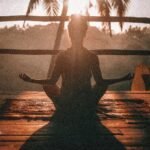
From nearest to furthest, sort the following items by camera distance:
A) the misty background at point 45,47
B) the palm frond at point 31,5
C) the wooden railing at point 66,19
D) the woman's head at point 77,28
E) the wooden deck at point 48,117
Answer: the wooden deck at point 48,117, the woman's head at point 77,28, the wooden railing at point 66,19, the palm frond at point 31,5, the misty background at point 45,47

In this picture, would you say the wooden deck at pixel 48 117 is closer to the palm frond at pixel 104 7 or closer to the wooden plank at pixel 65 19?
the wooden plank at pixel 65 19

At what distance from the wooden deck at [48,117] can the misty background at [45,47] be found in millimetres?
21915

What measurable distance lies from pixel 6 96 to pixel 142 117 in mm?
2342

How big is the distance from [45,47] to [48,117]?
3037cm

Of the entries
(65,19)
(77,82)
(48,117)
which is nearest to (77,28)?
(77,82)

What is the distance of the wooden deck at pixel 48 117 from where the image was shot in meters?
2.91

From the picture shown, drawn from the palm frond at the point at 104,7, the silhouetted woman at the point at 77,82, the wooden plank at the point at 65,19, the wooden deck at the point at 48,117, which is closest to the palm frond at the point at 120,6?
the palm frond at the point at 104,7

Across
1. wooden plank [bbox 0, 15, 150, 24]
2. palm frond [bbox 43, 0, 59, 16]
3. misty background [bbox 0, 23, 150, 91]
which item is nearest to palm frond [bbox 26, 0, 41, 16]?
palm frond [bbox 43, 0, 59, 16]

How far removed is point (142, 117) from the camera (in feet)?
12.6

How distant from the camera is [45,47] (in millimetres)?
33844

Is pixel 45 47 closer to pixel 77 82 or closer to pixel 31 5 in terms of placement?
pixel 31 5

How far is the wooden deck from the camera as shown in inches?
115

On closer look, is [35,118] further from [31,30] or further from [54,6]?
[31,30]

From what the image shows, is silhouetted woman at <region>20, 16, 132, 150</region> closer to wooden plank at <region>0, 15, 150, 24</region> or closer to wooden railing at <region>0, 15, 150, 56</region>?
wooden railing at <region>0, 15, 150, 56</region>
